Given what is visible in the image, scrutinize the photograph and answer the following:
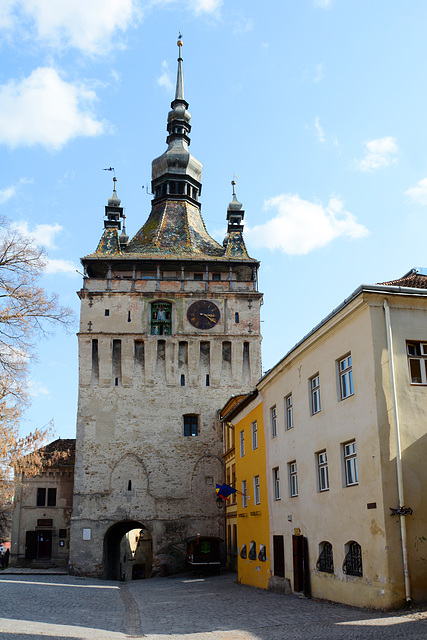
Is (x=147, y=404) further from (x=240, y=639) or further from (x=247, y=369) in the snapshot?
(x=240, y=639)

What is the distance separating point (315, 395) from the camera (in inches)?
667

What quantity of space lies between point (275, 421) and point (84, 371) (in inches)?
743

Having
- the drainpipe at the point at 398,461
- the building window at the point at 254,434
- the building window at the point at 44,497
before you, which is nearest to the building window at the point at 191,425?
the building window at the point at 44,497

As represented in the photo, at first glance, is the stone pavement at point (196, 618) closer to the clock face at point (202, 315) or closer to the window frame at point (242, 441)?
the window frame at point (242, 441)

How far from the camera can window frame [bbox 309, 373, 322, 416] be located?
16.7m

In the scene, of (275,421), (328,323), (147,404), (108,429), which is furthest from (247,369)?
(328,323)

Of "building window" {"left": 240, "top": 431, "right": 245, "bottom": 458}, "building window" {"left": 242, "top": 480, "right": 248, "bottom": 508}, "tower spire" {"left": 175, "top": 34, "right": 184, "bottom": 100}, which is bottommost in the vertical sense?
"building window" {"left": 242, "top": 480, "right": 248, "bottom": 508}

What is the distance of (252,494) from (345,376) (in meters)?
9.76

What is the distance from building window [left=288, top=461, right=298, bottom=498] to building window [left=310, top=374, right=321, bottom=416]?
7.87ft

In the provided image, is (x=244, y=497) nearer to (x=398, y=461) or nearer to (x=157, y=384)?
(x=398, y=461)

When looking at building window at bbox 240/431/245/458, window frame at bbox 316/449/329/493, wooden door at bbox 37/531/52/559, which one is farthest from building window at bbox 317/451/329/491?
wooden door at bbox 37/531/52/559

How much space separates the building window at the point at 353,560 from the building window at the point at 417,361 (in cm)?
375

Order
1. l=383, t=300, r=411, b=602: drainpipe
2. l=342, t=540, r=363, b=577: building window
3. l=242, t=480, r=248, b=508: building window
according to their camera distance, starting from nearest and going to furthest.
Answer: l=383, t=300, r=411, b=602: drainpipe → l=342, t=540, r=363, b=577: building window → l=242, t=480, r=248, b=508: building window

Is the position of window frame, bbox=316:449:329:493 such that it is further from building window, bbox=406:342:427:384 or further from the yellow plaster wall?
the yellow plaster wall
